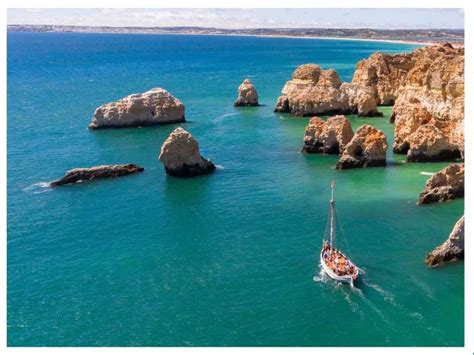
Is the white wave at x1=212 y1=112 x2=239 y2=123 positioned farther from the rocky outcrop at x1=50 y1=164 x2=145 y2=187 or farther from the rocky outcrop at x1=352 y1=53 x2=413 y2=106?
the rocky outcrop at x1=50 y1=164 x2=145 y2=187

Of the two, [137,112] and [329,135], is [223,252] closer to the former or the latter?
[329,135]

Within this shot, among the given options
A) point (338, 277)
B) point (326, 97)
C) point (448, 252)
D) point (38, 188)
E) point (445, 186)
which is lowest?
point (338, 277)

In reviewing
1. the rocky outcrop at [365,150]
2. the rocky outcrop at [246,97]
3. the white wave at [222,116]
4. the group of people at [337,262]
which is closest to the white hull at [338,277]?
the group of people at [337,262]

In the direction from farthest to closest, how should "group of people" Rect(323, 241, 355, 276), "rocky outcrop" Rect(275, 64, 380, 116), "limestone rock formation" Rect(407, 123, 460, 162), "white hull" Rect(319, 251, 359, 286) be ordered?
"rocky outcrop" Rect(275, 64, 380, 116), "limestone rock formation" Rect(407, 123, 460, 162), "group of people" Rect(323, 241, 355, 276), "white hull" Rect(319, 251, 359, 286)

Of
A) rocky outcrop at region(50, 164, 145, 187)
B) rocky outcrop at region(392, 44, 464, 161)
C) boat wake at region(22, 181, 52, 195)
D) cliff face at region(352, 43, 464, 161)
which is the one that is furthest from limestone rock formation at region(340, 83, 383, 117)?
boat wake at region(22, 181, 52, 195)

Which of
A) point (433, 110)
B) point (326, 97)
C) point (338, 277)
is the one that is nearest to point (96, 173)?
point (338, 277)

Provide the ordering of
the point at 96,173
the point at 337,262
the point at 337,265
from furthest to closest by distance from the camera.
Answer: the point at 96,173, the point at 337,262, the point at 337,265

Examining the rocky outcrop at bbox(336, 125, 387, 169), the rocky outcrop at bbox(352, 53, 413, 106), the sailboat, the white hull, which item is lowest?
the white hull

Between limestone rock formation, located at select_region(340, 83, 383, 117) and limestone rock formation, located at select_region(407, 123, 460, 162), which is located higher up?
limestone rock formation, located at select_region(340, 83, 383, 117)
